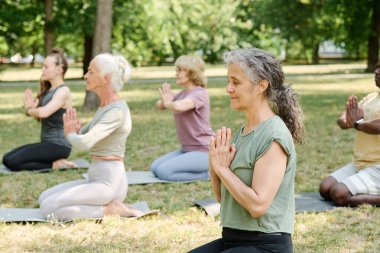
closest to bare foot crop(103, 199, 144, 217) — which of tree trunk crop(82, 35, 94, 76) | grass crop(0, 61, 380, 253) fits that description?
grass crop(0, 61, 380, 253)

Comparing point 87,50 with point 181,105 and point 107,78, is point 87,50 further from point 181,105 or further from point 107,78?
point 107,78

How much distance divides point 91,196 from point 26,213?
69cm

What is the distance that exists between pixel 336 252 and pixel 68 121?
2186mm

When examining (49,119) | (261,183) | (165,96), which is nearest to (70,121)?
(165,96)

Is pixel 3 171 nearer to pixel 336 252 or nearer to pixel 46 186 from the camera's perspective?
pixel 46 186

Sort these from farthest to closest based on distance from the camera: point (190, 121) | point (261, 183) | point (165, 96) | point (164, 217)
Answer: point (190, 121), point (165, 96), point (164, 217), point (261, 183)

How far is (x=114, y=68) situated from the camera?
5578 mm

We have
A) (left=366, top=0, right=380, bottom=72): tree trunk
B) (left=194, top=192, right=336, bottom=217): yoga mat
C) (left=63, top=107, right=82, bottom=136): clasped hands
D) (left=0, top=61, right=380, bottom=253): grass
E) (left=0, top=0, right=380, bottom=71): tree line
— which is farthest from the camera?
(left=366, top=0, right=380, bottom=72): tree trunk

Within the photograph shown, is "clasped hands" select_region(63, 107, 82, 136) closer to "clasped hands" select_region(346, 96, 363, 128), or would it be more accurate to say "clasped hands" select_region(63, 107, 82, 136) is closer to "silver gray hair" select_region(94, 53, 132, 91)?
"silver gray hair" select_region(94, 53, 132, 91)

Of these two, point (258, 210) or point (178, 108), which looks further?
point (178, 108)

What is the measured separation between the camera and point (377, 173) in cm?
597

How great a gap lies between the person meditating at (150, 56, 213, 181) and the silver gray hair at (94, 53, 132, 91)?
150cm

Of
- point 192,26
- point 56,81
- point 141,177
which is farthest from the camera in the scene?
point 192,26

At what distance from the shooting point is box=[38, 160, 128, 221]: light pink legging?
18.0 feet
